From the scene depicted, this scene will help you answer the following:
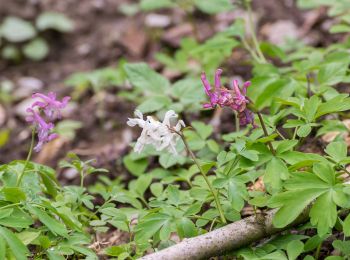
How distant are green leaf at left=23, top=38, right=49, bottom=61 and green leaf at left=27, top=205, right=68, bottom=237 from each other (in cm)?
323

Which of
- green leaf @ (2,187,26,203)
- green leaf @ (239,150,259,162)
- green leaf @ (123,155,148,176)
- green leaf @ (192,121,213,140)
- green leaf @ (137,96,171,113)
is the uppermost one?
green leaf @ (2,187,26,203)

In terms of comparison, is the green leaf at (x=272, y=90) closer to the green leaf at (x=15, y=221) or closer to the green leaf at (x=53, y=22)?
the green leaf at (x=15, y=221)

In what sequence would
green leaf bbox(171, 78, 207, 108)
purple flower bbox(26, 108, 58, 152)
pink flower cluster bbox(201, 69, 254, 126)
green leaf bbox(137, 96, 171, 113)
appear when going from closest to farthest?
pink flower cluster bbox(201, 69, 254, 126)
purple flower bbox(26, 108, 58, 152)
green leaf bbox(137, 96, 171, 113)
green leaf bbox(171, 78, 207, 108)

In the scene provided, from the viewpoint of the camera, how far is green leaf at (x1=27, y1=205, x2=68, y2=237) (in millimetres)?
1737

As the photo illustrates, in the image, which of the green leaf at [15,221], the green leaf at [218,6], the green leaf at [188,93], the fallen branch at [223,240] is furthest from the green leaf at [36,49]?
the fallen branch at [223,240]

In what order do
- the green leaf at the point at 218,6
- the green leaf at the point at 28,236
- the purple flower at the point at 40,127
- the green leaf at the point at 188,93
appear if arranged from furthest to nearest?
the green leaf at the point at 218,6 < the green leaf at the point at 188,93 < the purple flower at the point at 40,127 < the green leaf at the point at 28,236

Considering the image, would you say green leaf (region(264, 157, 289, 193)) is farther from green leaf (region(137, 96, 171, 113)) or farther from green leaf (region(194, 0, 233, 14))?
green leaf (region(194, 0, 233, 14))

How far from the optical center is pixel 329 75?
2.41 m

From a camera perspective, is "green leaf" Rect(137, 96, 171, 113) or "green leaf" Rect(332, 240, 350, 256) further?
"green leaf" Rect(137, 96, 171, 113)

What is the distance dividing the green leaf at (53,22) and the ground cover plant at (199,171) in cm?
133

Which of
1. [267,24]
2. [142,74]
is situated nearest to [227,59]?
[267,24]

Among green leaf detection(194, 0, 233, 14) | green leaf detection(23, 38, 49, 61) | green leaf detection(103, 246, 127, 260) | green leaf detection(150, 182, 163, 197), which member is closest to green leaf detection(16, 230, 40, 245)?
green leaf detection(103, 246, 127, 260)

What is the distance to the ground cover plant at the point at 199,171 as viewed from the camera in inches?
68.0

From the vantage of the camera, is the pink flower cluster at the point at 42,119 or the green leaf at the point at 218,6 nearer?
the pink flower cluster at the point at 42,119
